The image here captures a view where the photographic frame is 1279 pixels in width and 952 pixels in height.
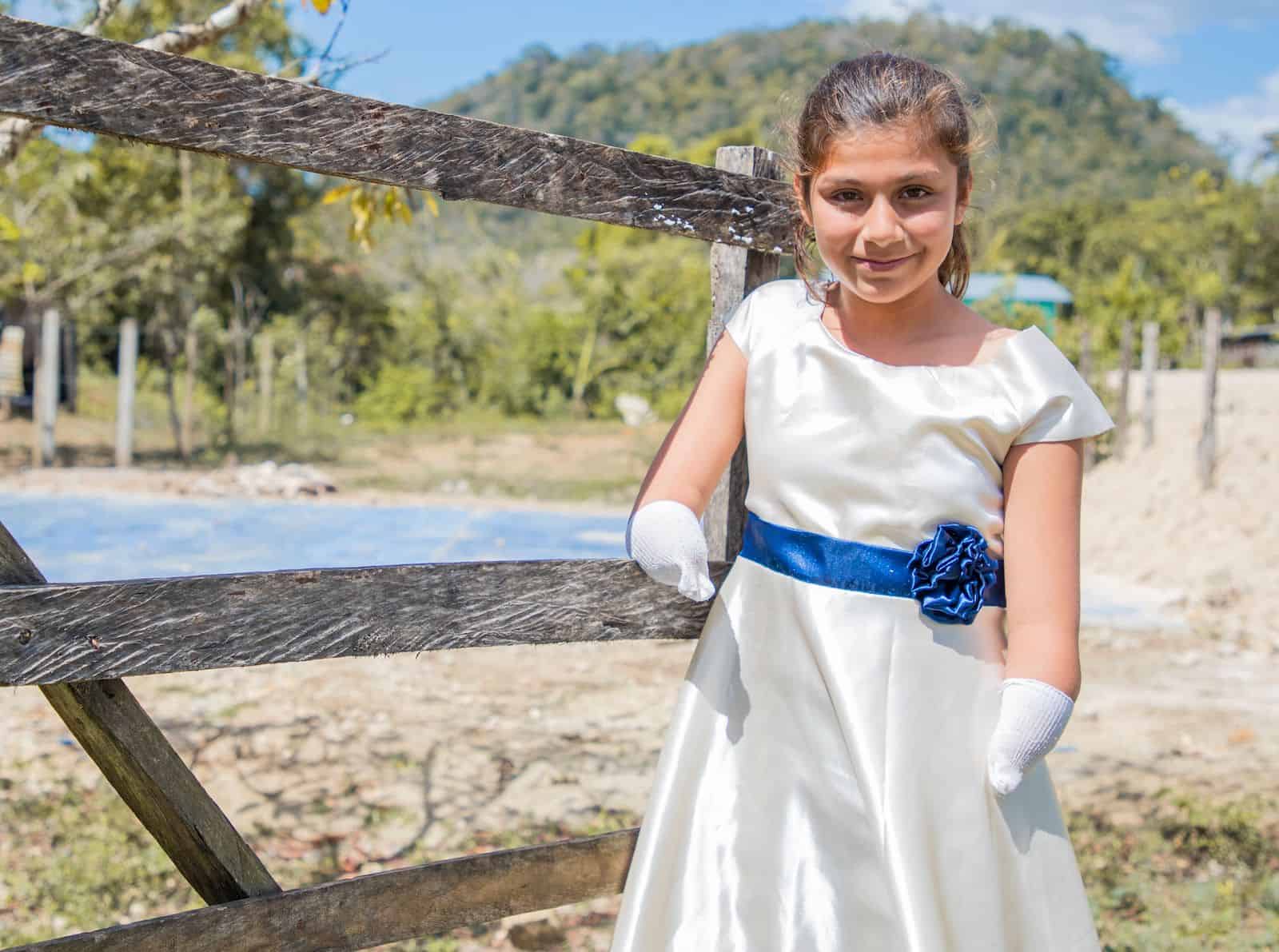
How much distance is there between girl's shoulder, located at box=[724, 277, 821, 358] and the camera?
5.82 ft

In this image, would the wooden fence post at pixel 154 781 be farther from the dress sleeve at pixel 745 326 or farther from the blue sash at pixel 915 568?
the dress sleeve at pixel 745 326

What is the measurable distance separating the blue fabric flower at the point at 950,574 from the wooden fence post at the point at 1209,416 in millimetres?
10603

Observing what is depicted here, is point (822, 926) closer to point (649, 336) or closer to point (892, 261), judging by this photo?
point (892, 261)

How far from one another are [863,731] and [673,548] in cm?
34

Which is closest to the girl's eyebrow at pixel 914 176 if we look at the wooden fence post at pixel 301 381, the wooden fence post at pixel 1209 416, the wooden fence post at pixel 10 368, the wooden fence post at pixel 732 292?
the wooden fence post at pixel 732 292

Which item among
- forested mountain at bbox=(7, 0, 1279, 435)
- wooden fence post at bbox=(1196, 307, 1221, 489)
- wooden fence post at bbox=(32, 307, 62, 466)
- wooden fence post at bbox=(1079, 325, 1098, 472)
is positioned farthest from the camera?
wooden fence post at bbox=(1079, 325, 1098, 472)

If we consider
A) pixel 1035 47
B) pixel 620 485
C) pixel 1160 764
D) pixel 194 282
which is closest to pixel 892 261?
pixel 1160 764

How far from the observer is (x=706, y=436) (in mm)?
1788

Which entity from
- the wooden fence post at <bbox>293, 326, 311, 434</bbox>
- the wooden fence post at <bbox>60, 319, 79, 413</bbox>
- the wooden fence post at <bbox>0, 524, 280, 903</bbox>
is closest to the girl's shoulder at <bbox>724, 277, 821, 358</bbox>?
the wooden fence post at <bbox>0, 524, 280, 903</bbox>

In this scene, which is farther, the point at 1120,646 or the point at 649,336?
the point at 649,336

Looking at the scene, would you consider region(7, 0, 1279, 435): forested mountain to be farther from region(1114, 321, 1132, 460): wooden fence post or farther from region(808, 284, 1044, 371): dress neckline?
region(1114, 321, 1132, 460): wooden fence post

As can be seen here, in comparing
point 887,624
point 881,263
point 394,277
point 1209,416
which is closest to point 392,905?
point 887,624

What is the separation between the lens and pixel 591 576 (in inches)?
69.7

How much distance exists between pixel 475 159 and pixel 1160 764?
13.7ft
